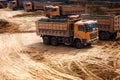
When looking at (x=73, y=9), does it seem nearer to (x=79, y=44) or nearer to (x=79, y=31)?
(x=79, y=44)

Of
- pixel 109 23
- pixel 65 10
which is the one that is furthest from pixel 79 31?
pixel 65 10

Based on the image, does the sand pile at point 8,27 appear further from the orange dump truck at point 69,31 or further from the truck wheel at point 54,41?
the truck wheel at point 54,41

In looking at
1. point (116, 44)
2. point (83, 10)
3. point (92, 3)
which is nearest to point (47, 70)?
point (116, 44)

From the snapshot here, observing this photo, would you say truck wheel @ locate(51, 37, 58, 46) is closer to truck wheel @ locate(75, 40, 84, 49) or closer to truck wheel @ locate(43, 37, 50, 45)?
truck wheel @ locate(43, 37, 50, 45)

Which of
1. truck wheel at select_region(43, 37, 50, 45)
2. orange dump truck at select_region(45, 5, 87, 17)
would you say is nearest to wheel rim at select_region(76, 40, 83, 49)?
truck wheel at select_region(43, 37, 50, 45)

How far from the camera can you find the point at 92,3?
183ft

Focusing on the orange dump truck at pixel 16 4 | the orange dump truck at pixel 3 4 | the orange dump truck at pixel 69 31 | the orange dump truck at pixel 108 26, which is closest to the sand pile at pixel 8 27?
the orange dump truck at pixel 69 31

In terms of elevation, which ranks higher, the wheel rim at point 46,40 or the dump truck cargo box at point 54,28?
the dump truck cargo box at point 54,28

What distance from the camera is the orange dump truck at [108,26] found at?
1150 inches

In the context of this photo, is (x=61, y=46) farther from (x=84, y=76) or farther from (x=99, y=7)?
(x=99, y=7)

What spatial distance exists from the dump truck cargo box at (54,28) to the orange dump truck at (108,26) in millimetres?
4256

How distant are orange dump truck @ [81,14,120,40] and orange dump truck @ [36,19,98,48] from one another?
115 inches

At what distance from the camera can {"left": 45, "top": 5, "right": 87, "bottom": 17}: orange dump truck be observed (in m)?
48.3

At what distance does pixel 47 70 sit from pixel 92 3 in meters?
36.5
